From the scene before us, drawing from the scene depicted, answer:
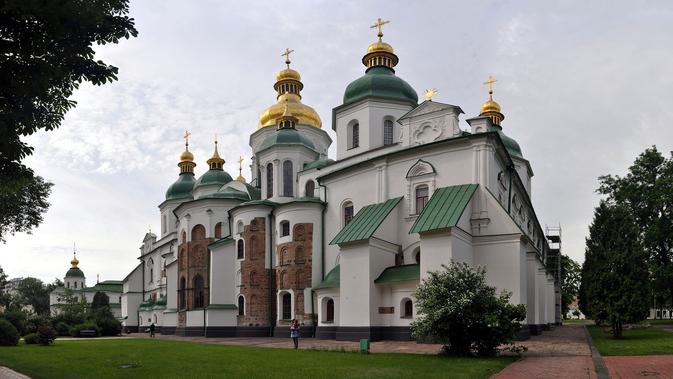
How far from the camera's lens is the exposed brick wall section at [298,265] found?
33062 mm

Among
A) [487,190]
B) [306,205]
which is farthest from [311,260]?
[487,190]

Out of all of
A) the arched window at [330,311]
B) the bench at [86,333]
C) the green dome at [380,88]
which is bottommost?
the bench at [86,333]

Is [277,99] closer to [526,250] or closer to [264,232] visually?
[264,232]

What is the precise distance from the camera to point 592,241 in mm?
28578

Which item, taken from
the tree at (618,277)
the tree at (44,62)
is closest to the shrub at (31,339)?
the tree at (44,62)

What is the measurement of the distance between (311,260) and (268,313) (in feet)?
15.6

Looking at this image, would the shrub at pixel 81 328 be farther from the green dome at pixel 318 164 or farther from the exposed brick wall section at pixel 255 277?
the green dome at pixel 318 164

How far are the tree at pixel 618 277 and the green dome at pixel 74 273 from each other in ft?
272

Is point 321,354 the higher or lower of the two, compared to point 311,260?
lower

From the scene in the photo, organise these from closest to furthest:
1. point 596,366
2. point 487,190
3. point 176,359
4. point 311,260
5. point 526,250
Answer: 1. point 596,366
2. point 176,359
3. point 487,190
4. point 526,250
5. point 311,260

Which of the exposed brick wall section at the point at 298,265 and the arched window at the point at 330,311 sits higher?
the exposed brick wall section at the point at 298,265

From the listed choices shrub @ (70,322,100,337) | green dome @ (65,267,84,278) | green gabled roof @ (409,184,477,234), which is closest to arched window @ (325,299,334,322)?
green gabled roof @ (409,184,477,234)

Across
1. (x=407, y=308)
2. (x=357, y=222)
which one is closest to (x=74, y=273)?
(x=357, y=222)

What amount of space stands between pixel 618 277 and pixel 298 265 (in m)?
16.9
